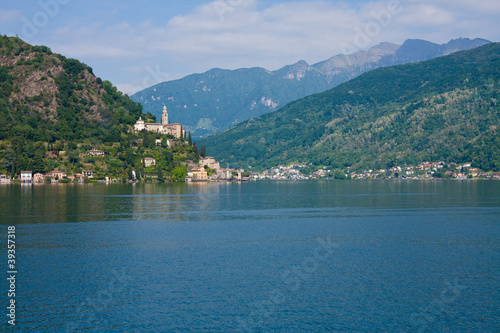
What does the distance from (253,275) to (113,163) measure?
471 ft

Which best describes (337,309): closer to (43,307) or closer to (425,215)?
(43,307)

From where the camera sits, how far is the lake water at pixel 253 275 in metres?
25.1

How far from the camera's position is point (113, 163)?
6590 inches

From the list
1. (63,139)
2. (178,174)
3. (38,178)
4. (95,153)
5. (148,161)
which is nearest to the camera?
(38,178)

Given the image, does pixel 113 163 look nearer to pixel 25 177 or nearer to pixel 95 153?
pixel 95 153

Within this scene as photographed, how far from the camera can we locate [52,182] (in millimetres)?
151250

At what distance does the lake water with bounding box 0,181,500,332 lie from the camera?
2511 centimetres

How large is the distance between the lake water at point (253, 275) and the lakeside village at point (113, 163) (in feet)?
329

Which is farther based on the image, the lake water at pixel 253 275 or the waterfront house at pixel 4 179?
the waterfront house at pixel 4 179

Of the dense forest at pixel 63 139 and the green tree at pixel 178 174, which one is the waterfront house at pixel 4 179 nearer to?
the dense forest at pixel 63 139

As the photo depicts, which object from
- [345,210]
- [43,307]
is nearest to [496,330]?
[43,307]

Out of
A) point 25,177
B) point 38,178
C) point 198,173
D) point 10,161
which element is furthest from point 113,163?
point 198,173

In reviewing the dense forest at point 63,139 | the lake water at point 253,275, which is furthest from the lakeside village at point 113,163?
the lake water at point 253,275

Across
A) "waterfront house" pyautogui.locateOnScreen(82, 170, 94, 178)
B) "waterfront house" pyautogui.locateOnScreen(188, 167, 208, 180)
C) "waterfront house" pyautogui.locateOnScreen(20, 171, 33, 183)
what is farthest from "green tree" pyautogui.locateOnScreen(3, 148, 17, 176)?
"waterfront house" pyautogui.locateOnScreen(188, 167, 208, 180)
